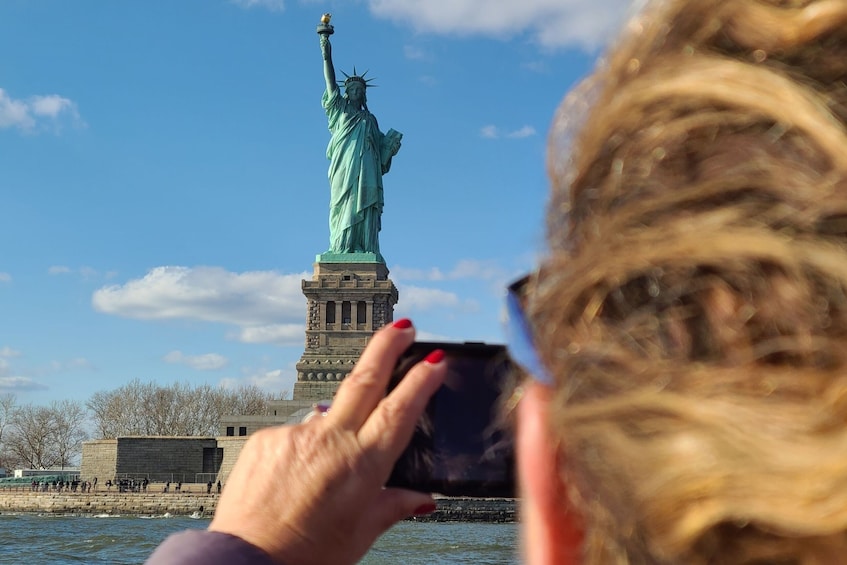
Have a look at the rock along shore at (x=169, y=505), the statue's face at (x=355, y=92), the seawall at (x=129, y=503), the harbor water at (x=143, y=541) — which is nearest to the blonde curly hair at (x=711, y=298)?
the harbor water at (x=143, y=541)

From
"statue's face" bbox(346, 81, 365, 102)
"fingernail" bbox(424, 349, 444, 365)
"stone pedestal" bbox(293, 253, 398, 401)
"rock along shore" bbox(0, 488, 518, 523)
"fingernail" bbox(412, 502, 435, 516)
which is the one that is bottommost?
"rock along shore" bbox(0, 488, 518, 523)

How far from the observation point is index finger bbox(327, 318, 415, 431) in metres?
1.22

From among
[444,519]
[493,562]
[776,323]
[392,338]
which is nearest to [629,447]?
[776,323]

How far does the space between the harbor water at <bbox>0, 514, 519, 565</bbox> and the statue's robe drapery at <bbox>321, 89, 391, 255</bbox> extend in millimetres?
12787

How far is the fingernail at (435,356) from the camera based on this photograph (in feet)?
4.15

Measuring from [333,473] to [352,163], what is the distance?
41128mm

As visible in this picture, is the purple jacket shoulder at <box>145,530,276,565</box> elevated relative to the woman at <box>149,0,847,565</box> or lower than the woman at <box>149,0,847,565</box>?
lower

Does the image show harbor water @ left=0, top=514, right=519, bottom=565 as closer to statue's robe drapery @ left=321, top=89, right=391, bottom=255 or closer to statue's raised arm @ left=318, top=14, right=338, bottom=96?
statue's robe drapery @ left=321, top=89, right=391, bottom=255

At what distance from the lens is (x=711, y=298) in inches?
33.7

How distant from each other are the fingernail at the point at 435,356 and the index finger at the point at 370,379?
0.03m

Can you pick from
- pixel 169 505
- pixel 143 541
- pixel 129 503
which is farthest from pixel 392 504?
pixel 129 503

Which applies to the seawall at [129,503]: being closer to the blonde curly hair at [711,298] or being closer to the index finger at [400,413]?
the index finger at [400,413]

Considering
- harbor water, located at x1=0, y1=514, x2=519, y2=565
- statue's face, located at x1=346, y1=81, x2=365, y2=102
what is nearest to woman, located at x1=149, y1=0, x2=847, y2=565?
harbor water, located at x1=0, y1=514, x2=519, y2=565

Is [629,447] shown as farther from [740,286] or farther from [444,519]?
[444,519]
